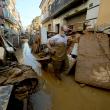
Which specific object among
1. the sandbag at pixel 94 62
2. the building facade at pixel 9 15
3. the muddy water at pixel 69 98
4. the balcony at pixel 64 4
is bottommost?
the muddy water at pixel 69 98

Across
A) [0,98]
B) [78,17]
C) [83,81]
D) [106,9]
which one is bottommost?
[83,81]

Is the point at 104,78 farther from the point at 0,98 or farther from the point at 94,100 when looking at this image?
the point at 0,98

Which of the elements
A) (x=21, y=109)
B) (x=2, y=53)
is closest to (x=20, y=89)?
(x=21, y=109)

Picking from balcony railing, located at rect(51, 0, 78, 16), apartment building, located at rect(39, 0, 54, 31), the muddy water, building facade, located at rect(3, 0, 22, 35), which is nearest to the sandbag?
the muddy water

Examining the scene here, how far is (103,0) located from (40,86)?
5131mm

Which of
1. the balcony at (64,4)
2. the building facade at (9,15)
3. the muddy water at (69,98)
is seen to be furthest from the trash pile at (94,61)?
the building facade at (9,15)

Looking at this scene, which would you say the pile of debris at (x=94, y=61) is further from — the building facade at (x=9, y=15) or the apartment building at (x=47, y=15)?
the building facade at (x=9, y=15)

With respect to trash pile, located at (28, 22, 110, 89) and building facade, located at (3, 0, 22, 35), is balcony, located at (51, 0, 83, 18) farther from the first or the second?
building facade, located at (3, 0, 22, 35)

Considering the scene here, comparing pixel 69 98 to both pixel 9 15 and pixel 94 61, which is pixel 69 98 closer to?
pixel 94 61

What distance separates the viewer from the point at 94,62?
2.48 metres

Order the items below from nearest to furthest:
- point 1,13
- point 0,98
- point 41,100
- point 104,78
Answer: point 0,98 → point 41,100 → point 104,78 → point 1,13

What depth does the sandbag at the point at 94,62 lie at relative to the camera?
7.23 ft

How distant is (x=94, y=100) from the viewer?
1.87 m

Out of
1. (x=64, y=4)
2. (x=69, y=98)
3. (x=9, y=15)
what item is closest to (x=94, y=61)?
(x=69, y=98)
